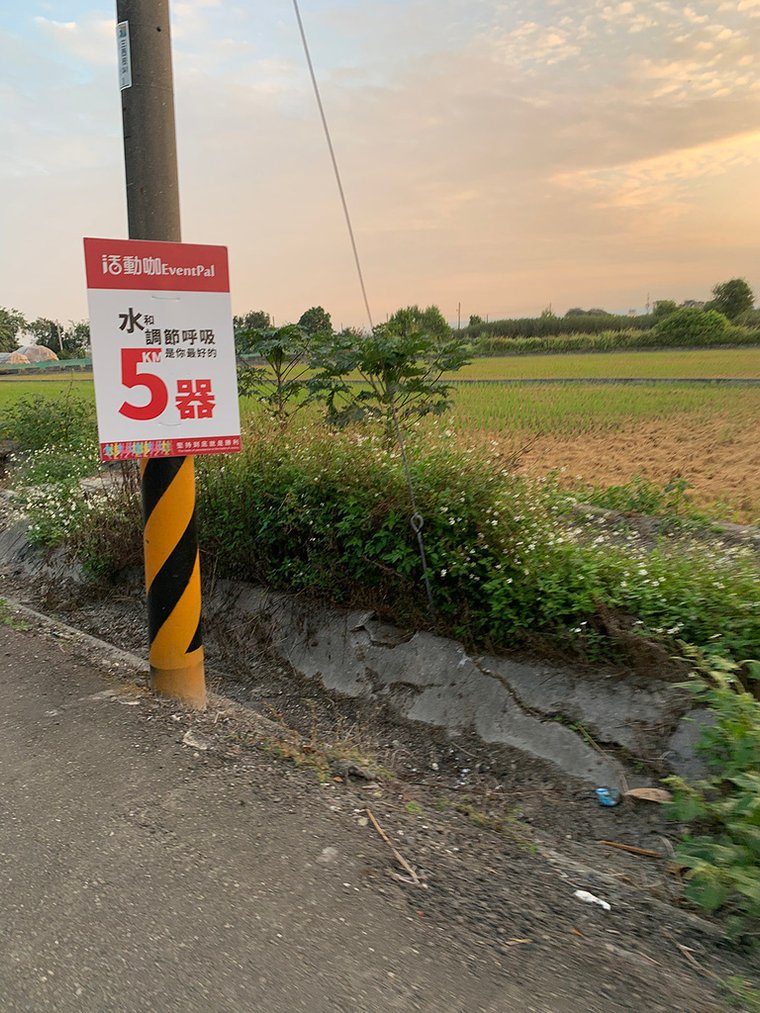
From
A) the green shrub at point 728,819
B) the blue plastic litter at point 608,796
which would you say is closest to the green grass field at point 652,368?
the blue plastic litter at point 608,796

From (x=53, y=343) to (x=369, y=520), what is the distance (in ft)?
213

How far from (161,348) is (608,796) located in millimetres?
2928

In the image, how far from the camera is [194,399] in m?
3.74

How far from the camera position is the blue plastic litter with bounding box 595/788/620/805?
3252 mm

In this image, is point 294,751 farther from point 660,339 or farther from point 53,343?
point 53,343

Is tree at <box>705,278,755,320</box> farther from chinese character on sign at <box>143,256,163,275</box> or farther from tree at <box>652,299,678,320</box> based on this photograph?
chinese character on sign at <box>143,256,163,275</box>

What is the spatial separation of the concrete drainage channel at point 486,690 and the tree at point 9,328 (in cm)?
6686

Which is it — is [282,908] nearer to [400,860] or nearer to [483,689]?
[400,860]

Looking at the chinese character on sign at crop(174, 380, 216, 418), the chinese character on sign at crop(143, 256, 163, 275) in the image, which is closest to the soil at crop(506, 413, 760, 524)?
the chinese character on sign at crop(174, 380, 216, 418)

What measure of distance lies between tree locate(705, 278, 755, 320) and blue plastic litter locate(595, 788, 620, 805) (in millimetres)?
41511

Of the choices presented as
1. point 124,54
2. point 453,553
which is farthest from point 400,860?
point 124,54

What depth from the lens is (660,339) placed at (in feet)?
104

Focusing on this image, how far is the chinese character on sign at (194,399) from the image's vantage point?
370 cm

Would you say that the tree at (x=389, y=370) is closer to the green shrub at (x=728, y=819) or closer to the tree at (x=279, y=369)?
the tree at (x=279, y=369)
